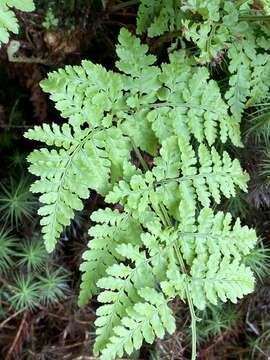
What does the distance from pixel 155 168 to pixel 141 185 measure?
8cm

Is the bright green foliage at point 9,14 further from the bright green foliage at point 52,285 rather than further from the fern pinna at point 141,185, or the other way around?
the bright green foliage at point 52,285

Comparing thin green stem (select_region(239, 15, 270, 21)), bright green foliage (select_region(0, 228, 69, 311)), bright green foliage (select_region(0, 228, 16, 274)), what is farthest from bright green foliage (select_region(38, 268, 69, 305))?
thin green stem (select_region(239, 15, 270, 21))

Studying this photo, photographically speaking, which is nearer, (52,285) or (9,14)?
(9,14)

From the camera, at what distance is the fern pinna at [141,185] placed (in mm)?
1911

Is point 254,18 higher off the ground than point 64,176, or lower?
higher

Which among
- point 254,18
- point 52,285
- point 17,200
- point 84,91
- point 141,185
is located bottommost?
point 52,285

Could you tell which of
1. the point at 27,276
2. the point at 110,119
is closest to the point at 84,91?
the point at 110,119

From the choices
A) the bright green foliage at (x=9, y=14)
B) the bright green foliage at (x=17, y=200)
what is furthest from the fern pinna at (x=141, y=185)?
the bright green foliage at (x=17, y=200)

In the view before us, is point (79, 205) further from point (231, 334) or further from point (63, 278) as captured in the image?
point (231, 334)

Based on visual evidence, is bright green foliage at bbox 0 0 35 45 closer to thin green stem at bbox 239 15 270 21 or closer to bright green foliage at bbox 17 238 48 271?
thin green stem at bbox 239 15 270 21

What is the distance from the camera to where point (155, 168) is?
6.62ft

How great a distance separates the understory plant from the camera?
75.5 inches

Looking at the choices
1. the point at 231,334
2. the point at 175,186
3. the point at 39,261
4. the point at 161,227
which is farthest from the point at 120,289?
the point at 231,334

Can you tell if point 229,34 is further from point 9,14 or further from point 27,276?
point 27,276
